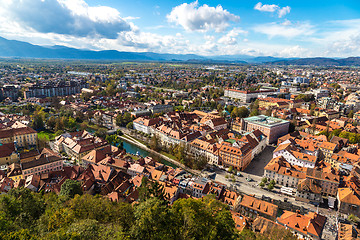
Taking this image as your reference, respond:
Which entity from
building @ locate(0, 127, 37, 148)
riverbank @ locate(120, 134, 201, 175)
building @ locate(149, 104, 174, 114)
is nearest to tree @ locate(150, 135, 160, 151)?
riverbank @ locate(120, 134, 201, 175)

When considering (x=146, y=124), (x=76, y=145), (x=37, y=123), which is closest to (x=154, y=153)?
(x=146, y=124)

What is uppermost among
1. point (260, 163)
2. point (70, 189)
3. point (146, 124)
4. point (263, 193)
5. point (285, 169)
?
point (70, 189)

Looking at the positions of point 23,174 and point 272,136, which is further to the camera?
point 272,136

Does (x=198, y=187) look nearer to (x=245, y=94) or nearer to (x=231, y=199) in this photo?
(x=231, y=199)

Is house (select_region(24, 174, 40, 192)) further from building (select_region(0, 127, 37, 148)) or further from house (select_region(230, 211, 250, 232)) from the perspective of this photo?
house (select_region(230, 211, 250, 232))

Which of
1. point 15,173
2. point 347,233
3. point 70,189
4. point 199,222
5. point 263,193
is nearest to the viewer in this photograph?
point 199,222

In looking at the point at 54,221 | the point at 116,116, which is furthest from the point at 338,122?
the point at 54,221

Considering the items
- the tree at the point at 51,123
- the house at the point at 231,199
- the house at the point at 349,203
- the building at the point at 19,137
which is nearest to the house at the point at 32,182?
the building at the point at 19,137

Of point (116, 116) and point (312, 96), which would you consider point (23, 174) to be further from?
point (312, 96)
